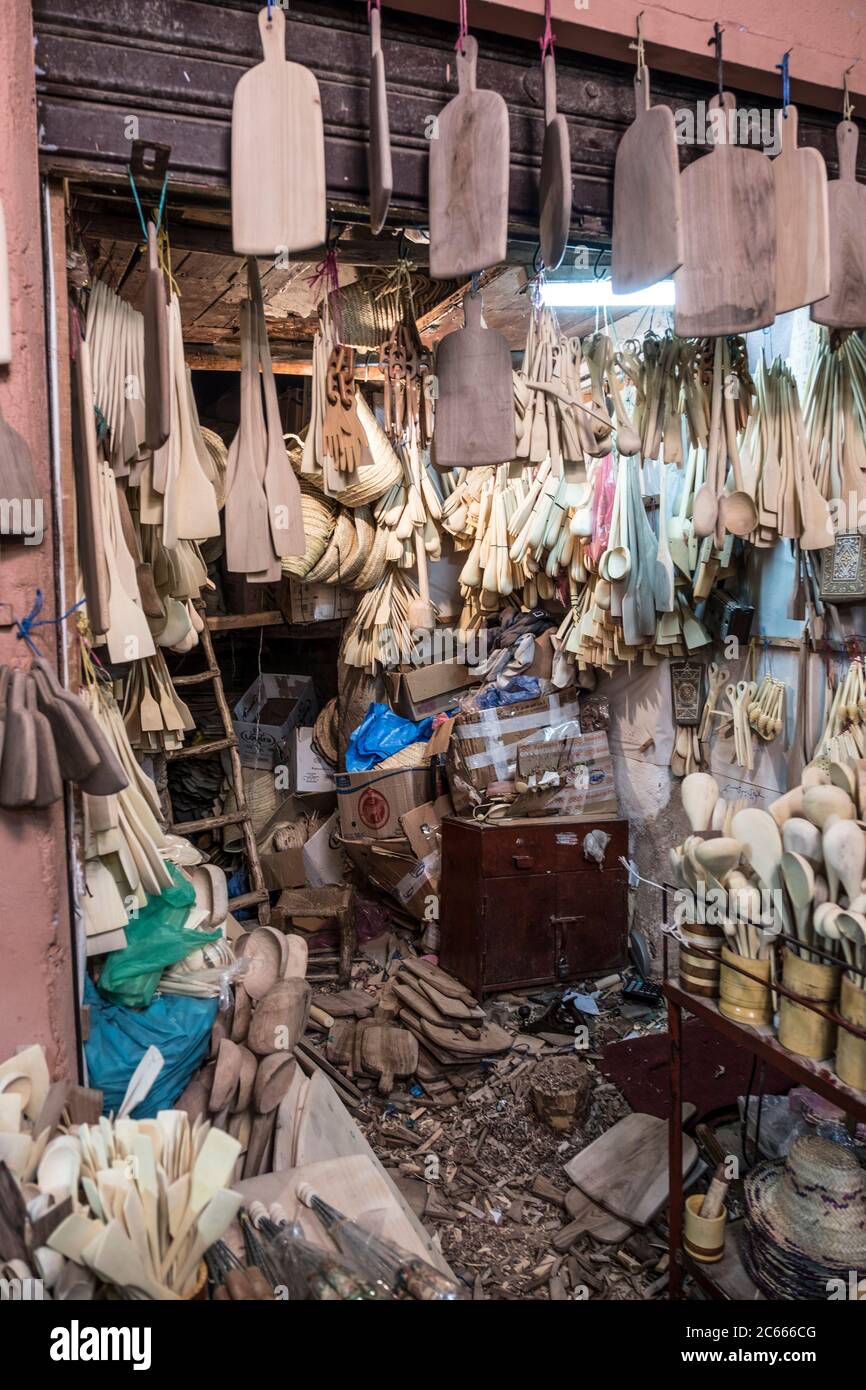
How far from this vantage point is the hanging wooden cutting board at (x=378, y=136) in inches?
71.9

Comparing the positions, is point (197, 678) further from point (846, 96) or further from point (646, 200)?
point (846, 96)

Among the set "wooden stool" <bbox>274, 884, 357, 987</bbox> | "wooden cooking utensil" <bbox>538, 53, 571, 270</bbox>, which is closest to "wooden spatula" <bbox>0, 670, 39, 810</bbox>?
"wooden cooking utensil" <bbox>538, 53, 571, 270</bbox>

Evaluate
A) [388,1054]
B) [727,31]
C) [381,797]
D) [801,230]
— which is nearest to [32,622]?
[801,230]

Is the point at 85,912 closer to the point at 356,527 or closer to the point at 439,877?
the point at 439,877

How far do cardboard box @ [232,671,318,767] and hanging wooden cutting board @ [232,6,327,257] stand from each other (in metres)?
4.78

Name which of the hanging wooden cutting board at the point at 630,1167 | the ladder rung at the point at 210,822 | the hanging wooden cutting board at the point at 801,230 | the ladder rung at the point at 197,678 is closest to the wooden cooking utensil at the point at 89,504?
the hanging wooden cutting board at the point at 801,230

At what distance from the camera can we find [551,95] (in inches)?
79.4

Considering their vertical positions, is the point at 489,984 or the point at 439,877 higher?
the point at 439,877

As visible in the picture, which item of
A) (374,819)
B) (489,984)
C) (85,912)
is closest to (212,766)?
(374,819)

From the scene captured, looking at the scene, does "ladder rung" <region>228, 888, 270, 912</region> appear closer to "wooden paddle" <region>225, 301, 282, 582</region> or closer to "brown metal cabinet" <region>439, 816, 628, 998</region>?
"brown metal cabinet" <region>439, 816, 628, 998</region>

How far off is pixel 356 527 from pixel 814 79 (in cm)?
340

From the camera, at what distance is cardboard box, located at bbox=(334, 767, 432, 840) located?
5.33m

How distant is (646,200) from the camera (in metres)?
2.07

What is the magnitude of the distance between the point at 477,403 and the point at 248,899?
3.49 meters
